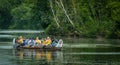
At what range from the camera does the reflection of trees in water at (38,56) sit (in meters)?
47.2

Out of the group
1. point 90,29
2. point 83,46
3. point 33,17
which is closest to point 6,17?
point 33,17

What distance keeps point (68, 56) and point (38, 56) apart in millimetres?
2767

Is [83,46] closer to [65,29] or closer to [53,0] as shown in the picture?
[65,29]

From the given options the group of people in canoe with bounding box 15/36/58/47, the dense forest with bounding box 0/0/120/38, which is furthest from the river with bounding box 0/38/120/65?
the dense forest with bounding box 0/0/120/38

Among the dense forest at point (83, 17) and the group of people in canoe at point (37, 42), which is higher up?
the dense forest at point (83, 17)

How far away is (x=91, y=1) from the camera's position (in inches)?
3425

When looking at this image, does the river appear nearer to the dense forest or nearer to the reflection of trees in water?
the reflection of trees in water

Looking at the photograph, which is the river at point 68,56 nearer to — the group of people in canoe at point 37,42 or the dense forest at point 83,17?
the group of people in canoe at point 37,42

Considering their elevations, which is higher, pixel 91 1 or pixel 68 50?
pixel 91 1

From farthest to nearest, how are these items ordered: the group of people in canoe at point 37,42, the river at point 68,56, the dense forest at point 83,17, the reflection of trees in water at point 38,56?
the dense forest at point 83,17
the group of people in canoe at point 37,42
the reflection of trees in water at point 38,56
the river at point 68,56

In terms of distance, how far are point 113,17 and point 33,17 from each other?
128 ft

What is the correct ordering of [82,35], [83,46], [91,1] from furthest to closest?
1. [91,1]
2. [82,35]
3. [83,46]

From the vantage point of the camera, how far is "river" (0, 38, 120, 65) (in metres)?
45.4

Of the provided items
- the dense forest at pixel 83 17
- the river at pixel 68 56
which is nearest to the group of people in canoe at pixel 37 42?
the river at pixel 68 56
